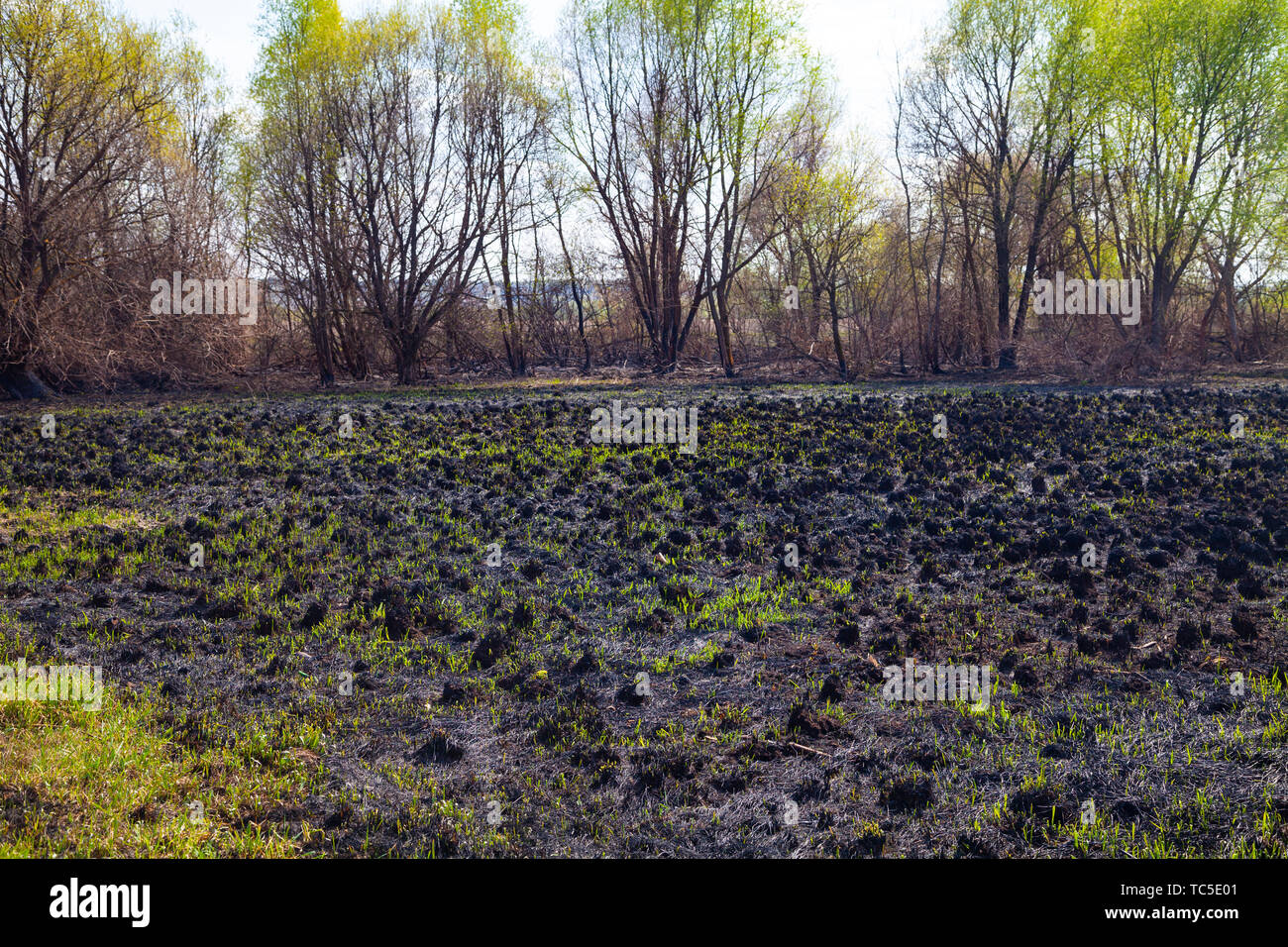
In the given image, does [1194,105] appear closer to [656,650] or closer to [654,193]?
[654,193]

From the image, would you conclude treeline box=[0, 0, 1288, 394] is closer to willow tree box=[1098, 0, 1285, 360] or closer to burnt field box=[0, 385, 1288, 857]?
willow tree box=[1098, 0, 1285, 360]

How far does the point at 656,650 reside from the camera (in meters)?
6.51

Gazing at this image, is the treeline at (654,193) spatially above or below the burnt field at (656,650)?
above

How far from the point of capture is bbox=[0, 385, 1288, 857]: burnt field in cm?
417

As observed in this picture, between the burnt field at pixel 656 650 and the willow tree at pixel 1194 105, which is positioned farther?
the willow tree at pixel 1194 105

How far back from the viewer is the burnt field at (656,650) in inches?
→ 164

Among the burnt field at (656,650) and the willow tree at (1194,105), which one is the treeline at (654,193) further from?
the burnt field at (656,650)

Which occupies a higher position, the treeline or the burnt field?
the treeline

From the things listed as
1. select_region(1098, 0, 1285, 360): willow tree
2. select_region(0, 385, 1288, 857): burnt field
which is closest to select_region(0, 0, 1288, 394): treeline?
select_region(1098, 0, 1285, 360): willow tree

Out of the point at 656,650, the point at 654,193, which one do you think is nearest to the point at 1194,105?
the point at 654,193

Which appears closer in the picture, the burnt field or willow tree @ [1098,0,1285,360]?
the burnt field

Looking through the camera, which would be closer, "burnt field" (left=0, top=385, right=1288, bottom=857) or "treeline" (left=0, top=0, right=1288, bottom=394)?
"burnt field" (left=0, top=385, right=1288, bottom=857)

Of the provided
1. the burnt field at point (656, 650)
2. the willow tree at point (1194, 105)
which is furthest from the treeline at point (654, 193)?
the burnt field at point (656, 650)
